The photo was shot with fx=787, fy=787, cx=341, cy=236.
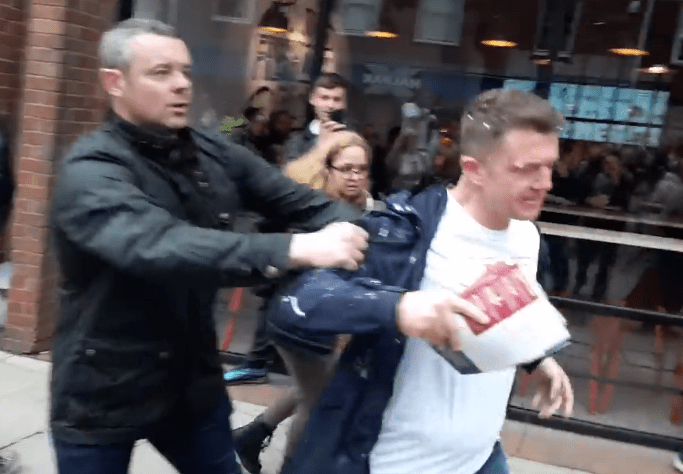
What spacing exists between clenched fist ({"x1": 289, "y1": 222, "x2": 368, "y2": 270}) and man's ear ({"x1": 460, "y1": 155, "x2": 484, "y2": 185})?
43cm

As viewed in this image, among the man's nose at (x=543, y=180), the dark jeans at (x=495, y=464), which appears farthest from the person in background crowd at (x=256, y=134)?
the man's nose at (x=543, y=180)

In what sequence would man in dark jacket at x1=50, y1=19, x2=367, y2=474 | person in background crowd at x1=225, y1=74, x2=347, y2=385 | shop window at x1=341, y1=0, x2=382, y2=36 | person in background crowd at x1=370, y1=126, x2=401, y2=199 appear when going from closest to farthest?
man in dark jacket at x1=50, y1=19, x2=367, y2=474 < person in background crowd at x1=225, y1=74, x2=347, y2=385 < person in background crowd at x1=370, y1=126, x2=401, y2=199 < shop window at x1=341, y1=0, x2=382, y2=36

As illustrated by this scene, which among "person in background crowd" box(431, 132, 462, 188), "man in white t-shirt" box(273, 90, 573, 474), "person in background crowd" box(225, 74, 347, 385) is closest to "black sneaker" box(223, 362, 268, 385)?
"person in background crowd" box(225, 74, 347, 385)

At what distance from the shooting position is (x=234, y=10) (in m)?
5.95

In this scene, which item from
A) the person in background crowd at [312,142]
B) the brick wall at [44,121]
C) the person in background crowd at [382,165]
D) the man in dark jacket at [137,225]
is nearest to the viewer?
the man in dark jacket at [137,225]

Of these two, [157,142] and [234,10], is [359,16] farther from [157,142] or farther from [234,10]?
[157,142]

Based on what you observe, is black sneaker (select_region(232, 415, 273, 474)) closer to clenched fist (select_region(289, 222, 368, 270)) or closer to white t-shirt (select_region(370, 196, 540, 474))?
white t-shirt (select_region(370, 196, 540, 474))

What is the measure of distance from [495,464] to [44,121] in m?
3.91

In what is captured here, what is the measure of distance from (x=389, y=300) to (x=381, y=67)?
14.2 feet

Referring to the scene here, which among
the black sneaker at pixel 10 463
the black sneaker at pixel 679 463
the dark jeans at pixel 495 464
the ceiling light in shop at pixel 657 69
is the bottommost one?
the black sneaker at pixel 10 463

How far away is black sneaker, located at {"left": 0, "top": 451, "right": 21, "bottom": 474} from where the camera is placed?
3651mm

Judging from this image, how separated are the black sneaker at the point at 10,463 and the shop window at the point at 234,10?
3.50m

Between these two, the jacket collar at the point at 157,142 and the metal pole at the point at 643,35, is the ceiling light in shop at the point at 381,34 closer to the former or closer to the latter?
the metal pole at the point at 643,35

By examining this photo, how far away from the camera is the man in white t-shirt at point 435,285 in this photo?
1806 mm
